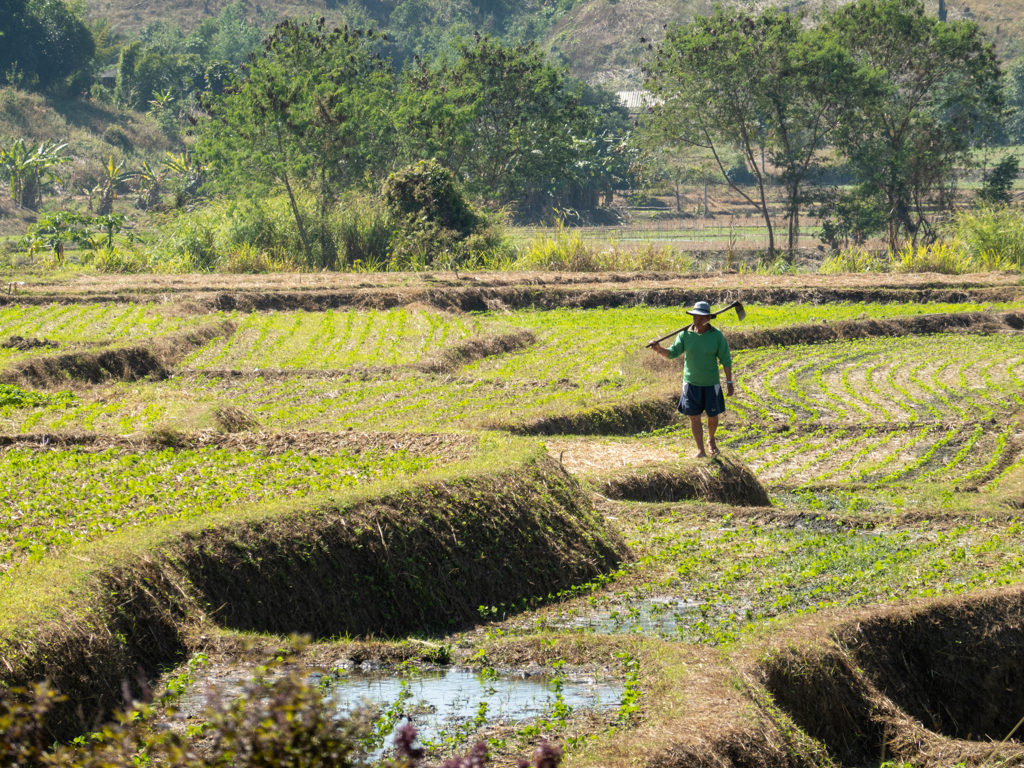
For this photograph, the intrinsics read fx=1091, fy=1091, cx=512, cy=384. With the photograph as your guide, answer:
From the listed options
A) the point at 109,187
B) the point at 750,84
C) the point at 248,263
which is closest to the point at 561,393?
the point at 248,263

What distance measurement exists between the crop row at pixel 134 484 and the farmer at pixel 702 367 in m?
3.14

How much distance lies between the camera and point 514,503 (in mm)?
8883

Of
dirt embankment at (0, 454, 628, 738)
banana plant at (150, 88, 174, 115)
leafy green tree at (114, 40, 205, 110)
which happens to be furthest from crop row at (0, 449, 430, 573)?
leafy green tree at (114, 40, 205, 110)

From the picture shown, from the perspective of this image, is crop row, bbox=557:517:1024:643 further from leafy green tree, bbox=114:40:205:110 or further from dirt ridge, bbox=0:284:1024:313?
leafy green tree, bbox=114:40:205:110

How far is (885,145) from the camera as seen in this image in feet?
124

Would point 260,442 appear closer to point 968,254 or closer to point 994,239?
point 994,239

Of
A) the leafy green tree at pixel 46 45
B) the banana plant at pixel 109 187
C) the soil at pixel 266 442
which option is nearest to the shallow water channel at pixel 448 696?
the soil at pixel 266 442

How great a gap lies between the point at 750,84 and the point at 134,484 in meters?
31.6

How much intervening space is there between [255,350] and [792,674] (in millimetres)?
13996

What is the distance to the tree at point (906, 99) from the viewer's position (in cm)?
3631

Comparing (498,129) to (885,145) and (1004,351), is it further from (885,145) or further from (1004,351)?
(1004,351)

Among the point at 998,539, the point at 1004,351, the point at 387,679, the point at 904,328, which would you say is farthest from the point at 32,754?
the point at 904,328

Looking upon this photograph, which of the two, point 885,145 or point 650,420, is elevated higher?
point 885,145

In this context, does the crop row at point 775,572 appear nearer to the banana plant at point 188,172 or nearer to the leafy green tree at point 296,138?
the leafy green tree at point 296,138
